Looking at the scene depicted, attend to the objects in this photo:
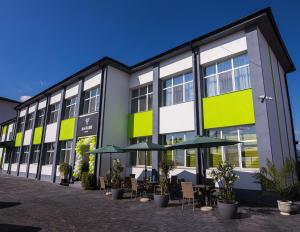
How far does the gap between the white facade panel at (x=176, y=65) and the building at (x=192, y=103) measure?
69 millimetres

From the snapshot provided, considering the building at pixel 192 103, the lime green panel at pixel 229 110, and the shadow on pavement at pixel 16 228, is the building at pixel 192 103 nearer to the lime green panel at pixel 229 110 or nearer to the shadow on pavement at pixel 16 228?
the lime green panel at pixel 229 110

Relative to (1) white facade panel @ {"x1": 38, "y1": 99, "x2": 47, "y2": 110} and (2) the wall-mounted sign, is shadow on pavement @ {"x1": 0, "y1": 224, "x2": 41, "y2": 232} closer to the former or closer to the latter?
(2) the wall-mounted sign

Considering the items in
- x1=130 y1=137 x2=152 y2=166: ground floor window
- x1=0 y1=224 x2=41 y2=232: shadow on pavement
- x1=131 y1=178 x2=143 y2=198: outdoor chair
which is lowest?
x1=0 y1=224 x2=41 y2=232: shadow on pavement

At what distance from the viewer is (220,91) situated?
11.8 metres

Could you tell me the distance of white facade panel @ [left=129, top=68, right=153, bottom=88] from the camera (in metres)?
15.8

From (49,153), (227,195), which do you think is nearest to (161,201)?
(227,195)

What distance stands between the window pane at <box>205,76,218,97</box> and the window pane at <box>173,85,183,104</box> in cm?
188

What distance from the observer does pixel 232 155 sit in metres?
10.6

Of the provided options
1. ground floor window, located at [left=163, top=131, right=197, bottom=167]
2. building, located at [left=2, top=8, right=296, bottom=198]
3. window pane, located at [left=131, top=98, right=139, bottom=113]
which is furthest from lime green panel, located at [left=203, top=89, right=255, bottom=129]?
window pane, located at [left=131, top=98, right=139, bottom=113]

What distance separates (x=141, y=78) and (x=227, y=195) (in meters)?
11.3

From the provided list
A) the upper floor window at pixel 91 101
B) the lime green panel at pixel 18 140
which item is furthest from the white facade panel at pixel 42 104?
the upper floor window at pixel 91 101

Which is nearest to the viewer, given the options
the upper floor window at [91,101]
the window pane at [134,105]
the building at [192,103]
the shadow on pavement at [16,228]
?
the shadow on pavement at [16,228]

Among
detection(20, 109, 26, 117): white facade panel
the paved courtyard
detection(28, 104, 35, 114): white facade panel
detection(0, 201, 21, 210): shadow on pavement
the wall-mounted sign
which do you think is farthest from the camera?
detection(20, 109, 26, 117): white facade panel

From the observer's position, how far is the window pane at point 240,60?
1119 centimetres
